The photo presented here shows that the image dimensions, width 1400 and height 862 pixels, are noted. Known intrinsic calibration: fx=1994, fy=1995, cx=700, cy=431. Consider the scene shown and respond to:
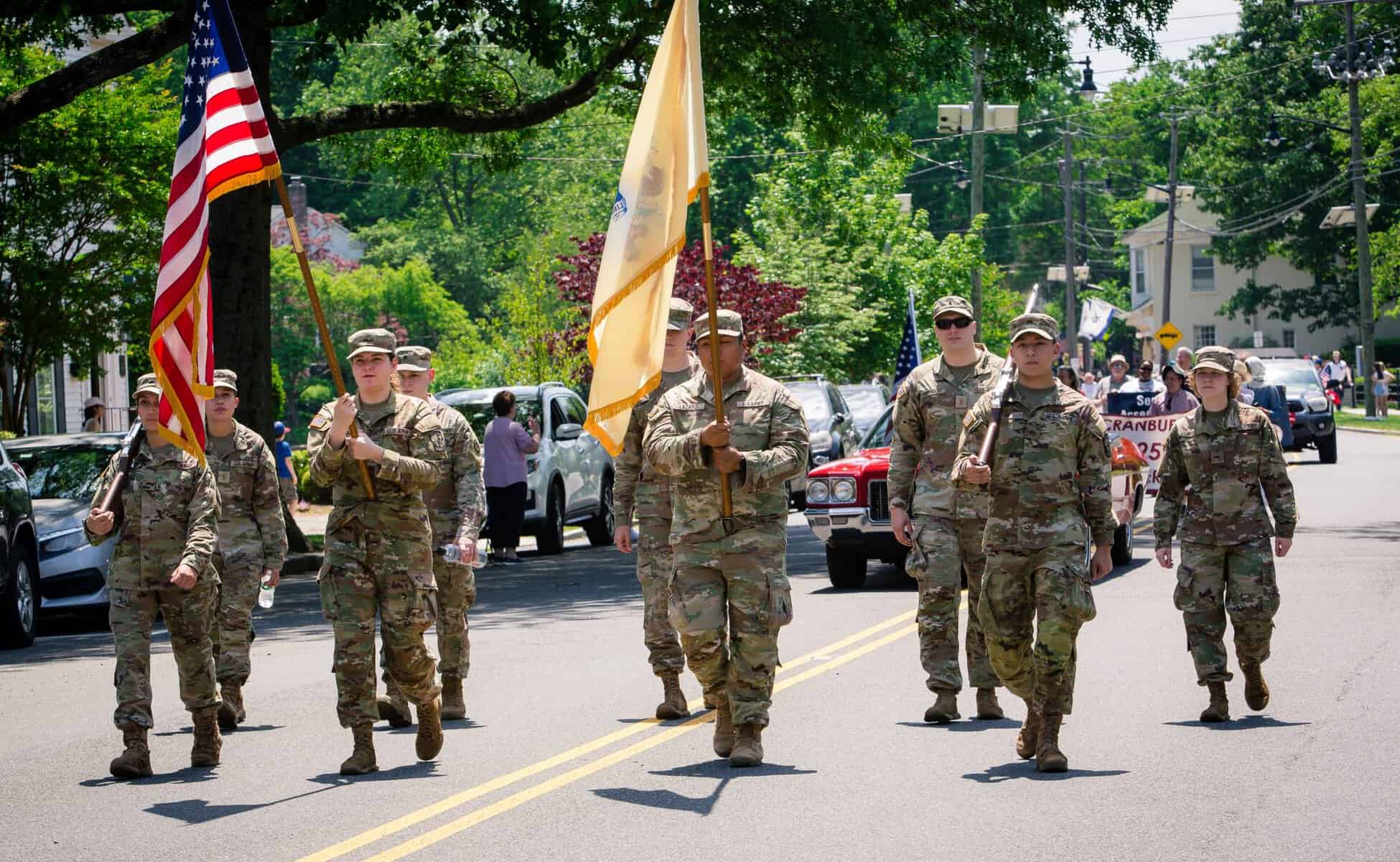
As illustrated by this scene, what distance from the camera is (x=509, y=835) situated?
771cm

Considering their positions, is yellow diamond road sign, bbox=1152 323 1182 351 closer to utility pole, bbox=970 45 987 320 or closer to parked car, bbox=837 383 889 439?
utility pole, bbox=970 45 987 320

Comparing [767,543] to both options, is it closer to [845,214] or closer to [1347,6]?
[845,214]

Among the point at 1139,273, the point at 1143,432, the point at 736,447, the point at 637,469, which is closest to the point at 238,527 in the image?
the point at 637,469

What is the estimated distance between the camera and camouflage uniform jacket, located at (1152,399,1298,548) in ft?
33.9

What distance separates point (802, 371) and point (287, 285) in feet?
65.7

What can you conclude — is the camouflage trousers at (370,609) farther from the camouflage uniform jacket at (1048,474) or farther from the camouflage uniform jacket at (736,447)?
the camouflage uniform jacket at (1048,474)

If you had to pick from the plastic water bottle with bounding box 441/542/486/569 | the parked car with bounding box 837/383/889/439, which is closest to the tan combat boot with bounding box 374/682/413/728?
the plastic water bottle with bounding box 441/542/486/569

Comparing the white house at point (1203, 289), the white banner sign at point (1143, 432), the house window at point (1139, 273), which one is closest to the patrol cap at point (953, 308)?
the white banner sign at point (1143, 432)

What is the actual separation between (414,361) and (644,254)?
1.97 meters

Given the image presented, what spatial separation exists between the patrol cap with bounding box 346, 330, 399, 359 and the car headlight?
28.4 feet

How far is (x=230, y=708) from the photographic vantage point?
35.2 ft

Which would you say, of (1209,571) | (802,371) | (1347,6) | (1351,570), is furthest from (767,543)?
(1347,6)

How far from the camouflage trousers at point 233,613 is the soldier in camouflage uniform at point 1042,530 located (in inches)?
154

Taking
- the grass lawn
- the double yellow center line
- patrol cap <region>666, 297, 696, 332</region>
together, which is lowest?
the double yellow center line
